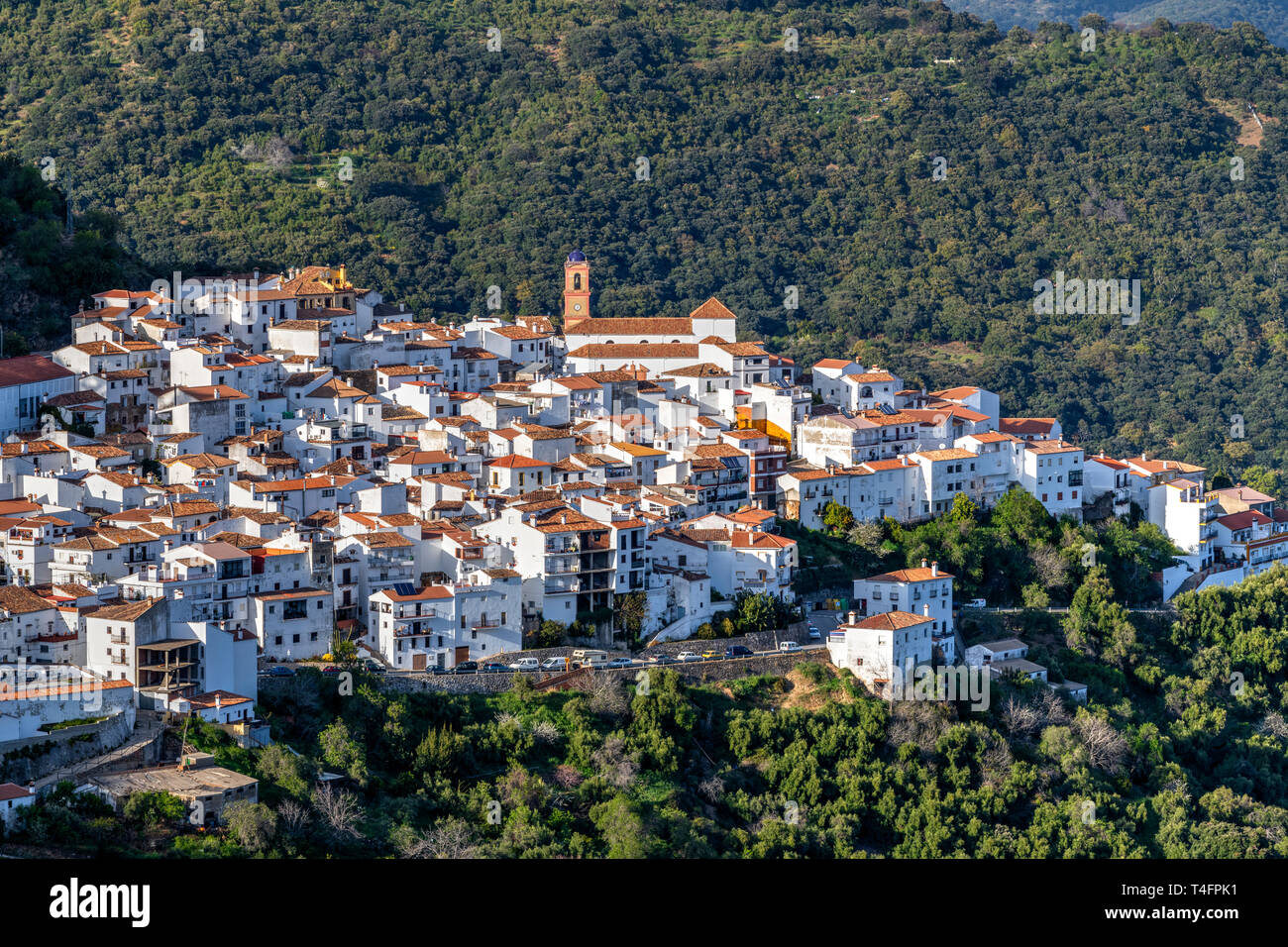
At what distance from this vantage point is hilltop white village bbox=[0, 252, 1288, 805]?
34469 mm

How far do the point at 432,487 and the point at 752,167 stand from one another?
60323 millimetres

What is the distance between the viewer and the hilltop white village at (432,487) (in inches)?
1357

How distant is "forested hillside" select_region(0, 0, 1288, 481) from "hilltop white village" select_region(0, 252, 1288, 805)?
14281 mm

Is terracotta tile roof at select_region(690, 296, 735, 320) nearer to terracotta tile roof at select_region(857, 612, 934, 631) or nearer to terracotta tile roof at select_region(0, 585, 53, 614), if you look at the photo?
terracotta tile roof at select_region(857, 612, 934, 631)

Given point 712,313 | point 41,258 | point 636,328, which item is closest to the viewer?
point 41,258

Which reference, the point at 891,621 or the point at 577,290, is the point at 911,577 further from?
the point at 577,290

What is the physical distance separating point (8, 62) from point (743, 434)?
56.9 metres

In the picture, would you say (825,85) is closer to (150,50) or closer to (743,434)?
(150,50)

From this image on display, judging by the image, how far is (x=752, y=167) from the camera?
98.8m

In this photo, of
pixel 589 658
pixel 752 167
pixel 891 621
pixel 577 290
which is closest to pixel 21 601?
pixel 589 658

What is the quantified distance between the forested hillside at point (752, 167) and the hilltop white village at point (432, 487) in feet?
46.9
